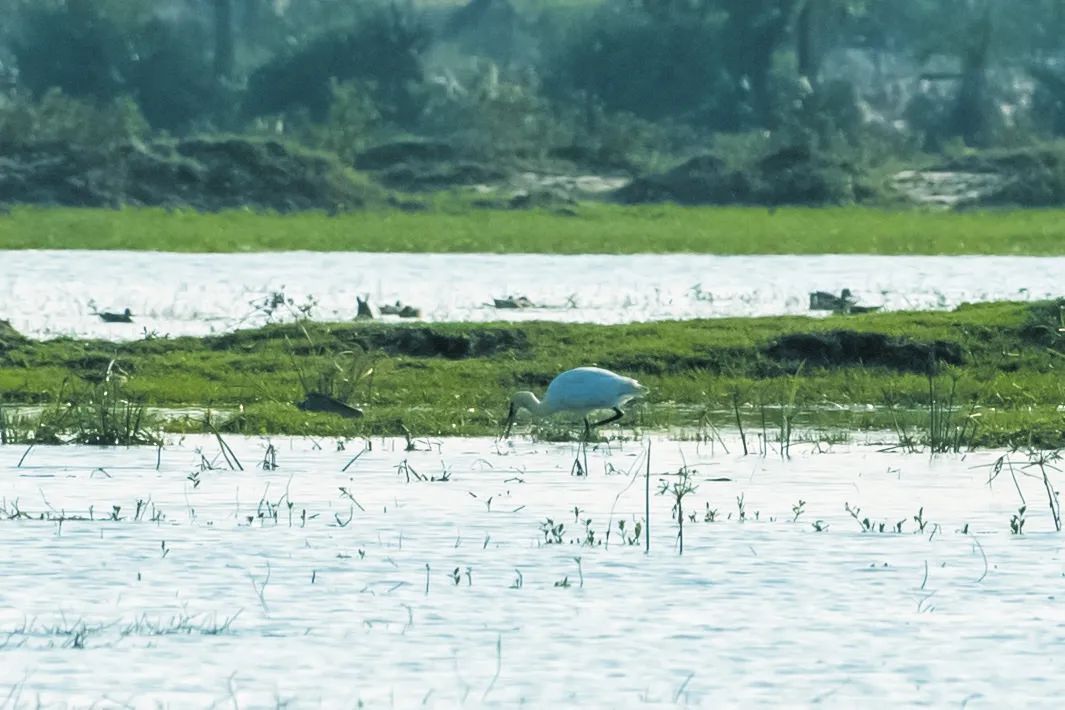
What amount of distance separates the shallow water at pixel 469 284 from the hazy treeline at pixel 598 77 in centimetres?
1554

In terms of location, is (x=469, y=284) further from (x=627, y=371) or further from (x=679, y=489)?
(x=679, y=489)

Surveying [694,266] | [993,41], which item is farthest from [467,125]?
[694,266]

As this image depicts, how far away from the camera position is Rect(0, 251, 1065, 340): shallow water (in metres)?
21.5

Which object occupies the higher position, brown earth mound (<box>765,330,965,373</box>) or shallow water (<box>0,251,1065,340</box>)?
shallow water (<box>0,251,1065,340</box>)

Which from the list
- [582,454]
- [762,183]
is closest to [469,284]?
[582,454]

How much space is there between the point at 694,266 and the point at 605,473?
1933 cm

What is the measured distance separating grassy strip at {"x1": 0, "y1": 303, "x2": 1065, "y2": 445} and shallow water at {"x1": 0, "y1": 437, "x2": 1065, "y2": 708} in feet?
4.92

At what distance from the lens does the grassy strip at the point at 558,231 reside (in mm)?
33344

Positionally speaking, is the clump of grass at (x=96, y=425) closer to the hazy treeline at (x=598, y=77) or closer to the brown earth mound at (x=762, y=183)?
the brown earth mound at (x=762, y=183)

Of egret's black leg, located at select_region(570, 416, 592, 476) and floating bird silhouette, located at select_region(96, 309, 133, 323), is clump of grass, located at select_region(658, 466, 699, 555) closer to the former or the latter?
egret's black leg, located at select_region(570, 416, 592, 476)

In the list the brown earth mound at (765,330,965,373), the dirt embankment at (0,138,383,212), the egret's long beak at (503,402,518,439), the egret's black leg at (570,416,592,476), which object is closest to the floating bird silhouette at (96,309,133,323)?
the brown earth mound at (765,330,965,373)

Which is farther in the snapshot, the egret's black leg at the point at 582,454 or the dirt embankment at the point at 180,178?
the dirt embankment at the point at 180,178

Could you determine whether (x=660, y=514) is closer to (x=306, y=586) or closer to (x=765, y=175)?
(x=306, y=586)

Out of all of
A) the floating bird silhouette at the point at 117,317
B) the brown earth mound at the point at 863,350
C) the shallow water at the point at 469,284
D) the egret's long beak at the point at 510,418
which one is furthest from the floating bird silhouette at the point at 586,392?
the floating bird silhouette at the point at 117,317
